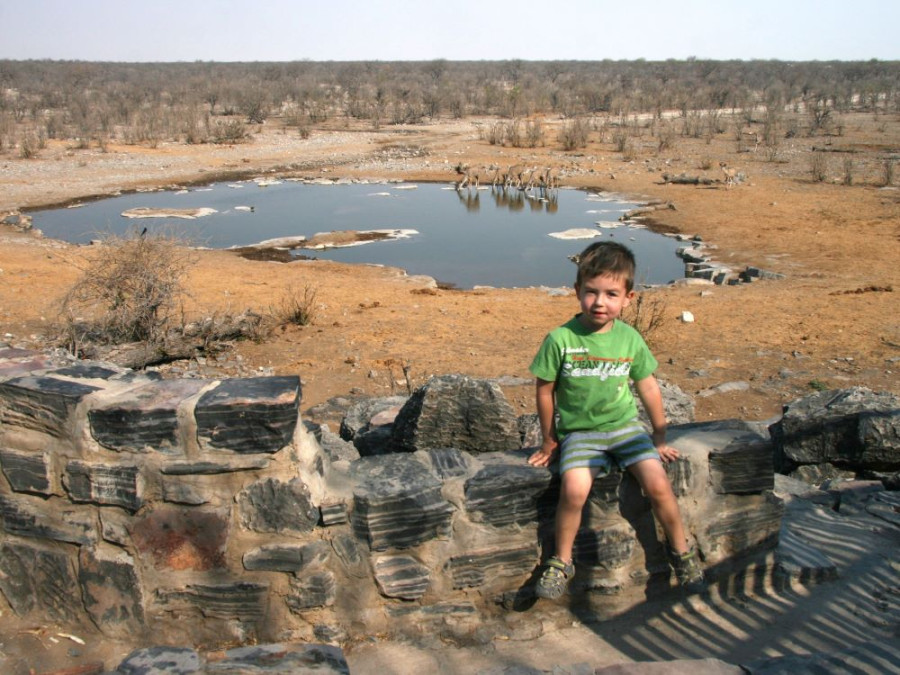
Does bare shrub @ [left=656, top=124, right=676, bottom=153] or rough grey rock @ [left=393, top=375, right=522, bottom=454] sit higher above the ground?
bare shrub @ [left=656, top=124, right=676, bottom=153]

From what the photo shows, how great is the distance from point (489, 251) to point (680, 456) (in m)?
13.3

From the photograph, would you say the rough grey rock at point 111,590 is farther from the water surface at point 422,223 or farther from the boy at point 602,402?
the water surface at point 422,223

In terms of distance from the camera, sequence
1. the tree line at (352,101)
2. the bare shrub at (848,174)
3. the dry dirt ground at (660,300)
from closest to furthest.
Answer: the dry dirt ground at (660,300)
the bare shrub at (848,174)
the tree line at (352,101)

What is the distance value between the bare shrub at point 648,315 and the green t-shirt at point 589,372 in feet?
19.9

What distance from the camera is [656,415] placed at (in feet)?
9.73

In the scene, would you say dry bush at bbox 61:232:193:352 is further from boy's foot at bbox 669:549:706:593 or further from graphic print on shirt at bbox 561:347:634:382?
boy's foot at bbox 669:549:706:593

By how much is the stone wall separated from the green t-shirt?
0.76ft

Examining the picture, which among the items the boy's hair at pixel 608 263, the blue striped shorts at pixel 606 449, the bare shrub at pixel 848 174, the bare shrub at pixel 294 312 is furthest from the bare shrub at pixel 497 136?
the blue striped shorts at pixel 606 449

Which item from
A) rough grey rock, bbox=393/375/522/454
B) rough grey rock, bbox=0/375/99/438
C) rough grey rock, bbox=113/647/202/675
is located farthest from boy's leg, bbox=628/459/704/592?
rough grey rock, bbox=0/375/99/438

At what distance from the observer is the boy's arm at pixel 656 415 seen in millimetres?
2943

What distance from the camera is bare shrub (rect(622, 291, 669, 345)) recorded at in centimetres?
925

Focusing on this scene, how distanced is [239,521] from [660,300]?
930 centimetres

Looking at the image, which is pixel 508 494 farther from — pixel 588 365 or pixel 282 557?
pixel 282 557

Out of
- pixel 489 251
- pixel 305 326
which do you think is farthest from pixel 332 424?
pixel 489 251
